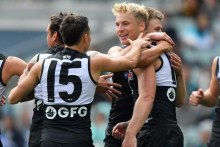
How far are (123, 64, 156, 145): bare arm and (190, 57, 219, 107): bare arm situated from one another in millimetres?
1500

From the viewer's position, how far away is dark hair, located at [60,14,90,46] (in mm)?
10055

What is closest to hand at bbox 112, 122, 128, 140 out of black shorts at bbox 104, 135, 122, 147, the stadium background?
black shorts at bbox 104, 135, 122, 147

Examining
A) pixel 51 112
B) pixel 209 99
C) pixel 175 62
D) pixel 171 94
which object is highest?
pixel 175 62

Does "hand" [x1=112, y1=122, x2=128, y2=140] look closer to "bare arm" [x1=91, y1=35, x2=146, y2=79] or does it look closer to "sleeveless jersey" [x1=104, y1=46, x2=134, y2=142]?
"sleeveless jersey" [x1=104, y1=46, x2=134, y2=142]

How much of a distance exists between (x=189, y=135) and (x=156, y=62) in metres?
8.07

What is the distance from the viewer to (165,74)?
1052 centimetres

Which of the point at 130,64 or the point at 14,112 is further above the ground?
the point at 130,64

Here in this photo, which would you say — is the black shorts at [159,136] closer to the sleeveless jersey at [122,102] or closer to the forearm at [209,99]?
the sleeveless jersey at [122,102]

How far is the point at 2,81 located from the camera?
11102 mm

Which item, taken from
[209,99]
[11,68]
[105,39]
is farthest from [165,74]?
[105,39]

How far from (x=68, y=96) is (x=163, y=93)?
1.15m

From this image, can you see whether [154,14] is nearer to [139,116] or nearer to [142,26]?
[142,26]

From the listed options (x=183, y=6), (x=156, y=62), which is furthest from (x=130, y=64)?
(x=183, y=6)

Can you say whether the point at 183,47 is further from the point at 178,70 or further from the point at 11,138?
the point at 178,70
